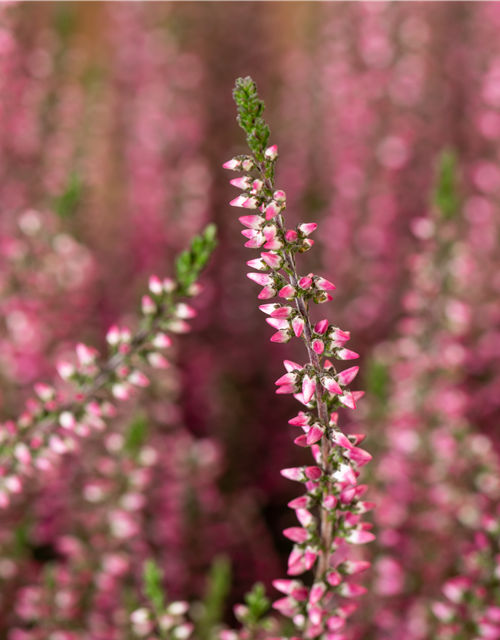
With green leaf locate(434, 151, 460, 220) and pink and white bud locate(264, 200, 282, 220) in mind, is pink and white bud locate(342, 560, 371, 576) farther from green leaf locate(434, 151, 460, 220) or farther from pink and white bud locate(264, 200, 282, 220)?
green leaf locate(434, 151, 460, 220)

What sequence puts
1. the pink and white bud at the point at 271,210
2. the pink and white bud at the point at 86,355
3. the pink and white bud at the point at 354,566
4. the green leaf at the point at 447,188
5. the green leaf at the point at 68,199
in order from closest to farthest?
1. the pink and white bud at the point at 271,210
2. the pink and white bud at the point at 354,566
3. the pink and white bud at the point at 86,355
4. the green leaf at the point at 447,188
5. the green leaf at the point at 68,199

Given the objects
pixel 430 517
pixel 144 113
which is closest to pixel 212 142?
pixel 144 113

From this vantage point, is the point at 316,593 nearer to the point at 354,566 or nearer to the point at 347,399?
the point at 354,566

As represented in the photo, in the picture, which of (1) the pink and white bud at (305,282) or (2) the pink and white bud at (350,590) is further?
(2) the pink and white bud at (350,590)

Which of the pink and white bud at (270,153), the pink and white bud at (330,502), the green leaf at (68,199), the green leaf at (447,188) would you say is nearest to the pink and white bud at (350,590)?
the pink and white bud at (330,502)

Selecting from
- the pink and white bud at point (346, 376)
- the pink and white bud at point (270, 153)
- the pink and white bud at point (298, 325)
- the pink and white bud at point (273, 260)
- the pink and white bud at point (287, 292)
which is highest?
the pink and white bud at point (270, 153)

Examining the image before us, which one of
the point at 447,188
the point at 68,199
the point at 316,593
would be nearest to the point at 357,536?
the point at 316,593

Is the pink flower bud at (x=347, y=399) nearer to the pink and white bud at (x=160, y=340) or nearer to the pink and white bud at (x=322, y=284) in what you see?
the pink and white bud at (x=322, y=284)

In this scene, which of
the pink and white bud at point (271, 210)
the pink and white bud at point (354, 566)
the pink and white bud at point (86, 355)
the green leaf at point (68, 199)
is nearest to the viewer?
the pink and white bud at point (271, 210)
